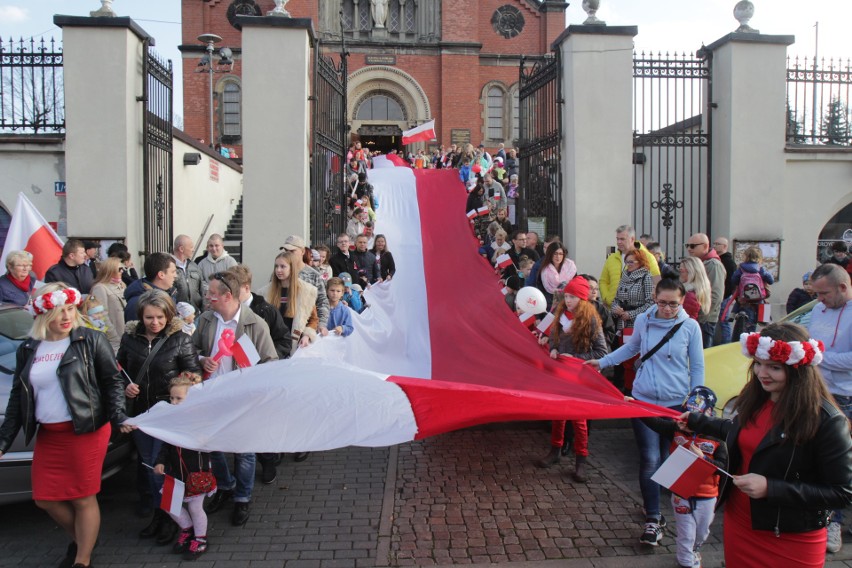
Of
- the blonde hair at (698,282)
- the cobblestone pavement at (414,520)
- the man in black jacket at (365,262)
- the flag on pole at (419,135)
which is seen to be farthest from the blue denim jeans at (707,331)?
the flag on pole at (419,135)

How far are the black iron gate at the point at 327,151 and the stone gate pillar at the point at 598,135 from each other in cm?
406

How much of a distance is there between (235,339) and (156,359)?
62cm

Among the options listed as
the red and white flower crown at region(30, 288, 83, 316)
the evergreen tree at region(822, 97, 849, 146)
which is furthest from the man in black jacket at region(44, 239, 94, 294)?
the evergreen tree at region(822, 97, 849, 146)

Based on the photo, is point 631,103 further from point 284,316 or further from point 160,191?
point 160,191

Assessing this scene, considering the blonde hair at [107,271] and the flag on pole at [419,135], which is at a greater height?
the flag on pole at [419,135]

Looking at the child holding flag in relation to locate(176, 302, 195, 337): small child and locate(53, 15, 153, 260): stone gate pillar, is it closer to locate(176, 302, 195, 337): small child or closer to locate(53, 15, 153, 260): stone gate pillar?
locate(176, 302, 195, 337): small child

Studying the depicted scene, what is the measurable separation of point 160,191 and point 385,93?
22.3 meters

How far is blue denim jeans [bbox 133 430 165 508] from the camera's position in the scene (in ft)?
17.1

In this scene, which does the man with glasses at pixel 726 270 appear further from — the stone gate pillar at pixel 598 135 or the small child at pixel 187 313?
the small child at pixel 187 313

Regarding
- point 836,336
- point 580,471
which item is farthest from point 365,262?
point 836,336

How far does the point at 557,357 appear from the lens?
6188 millimetres

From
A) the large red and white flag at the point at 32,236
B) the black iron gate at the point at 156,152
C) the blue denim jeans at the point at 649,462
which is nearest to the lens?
the blue denim jeans at the point at 649,462

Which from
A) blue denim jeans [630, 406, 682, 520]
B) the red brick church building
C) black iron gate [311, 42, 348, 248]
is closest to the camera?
blue denim jeans [630, 406, 682, 520]

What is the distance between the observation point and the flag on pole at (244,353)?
5.21 metres
